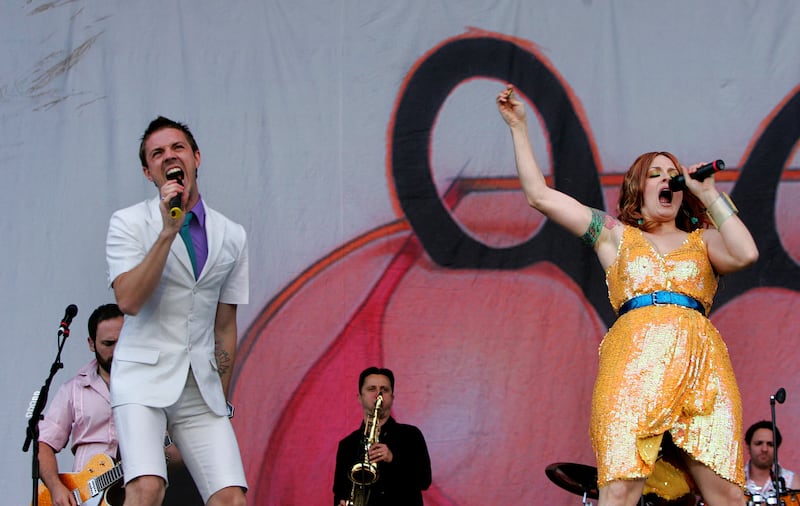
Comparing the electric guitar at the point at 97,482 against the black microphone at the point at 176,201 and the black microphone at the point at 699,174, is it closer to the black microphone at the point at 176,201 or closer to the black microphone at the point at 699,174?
the black microphone at the point at 176,201

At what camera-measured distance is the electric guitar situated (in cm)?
535

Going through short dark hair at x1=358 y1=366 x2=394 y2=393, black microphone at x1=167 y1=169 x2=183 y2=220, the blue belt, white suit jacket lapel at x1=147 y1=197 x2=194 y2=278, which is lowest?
short dark hair at x1=358 y1=366 x2=394 y2=393

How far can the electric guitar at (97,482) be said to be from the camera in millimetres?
5348

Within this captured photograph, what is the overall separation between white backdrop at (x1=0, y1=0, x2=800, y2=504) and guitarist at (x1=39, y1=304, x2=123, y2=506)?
0.74 feet

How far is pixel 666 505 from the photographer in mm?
4574

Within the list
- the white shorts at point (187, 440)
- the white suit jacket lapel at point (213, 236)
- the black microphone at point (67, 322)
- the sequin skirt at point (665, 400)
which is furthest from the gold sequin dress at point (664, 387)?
the black microphone at point (67, 322)

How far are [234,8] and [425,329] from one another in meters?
1.95

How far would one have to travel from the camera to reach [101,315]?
5648mm

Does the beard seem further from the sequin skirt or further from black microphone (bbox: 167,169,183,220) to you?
the sequin skirt

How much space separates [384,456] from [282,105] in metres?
1.86

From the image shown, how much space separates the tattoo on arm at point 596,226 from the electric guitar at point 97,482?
2455 millimetres

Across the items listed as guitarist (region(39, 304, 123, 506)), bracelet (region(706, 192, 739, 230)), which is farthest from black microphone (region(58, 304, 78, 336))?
bracelet (region(706, 192, 739, 230))

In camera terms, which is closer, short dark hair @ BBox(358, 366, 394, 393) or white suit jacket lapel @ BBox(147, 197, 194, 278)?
white suit jacket lapel @ BBox(147, 197, 194, 278)

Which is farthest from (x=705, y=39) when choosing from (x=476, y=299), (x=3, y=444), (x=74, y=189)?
(x=3, y=444)
